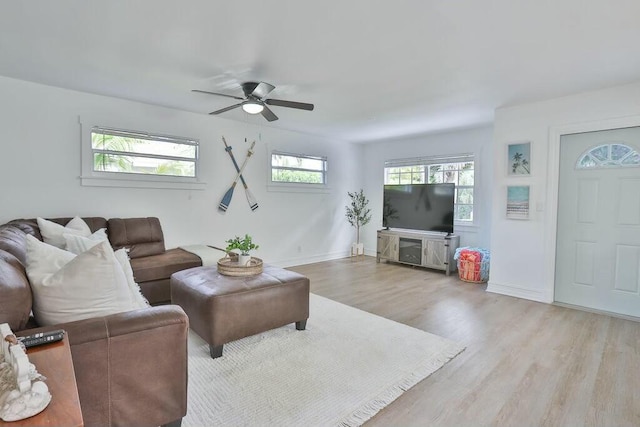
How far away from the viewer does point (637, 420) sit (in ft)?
6.00

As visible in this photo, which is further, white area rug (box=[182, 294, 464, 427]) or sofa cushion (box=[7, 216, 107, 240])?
sofa cushion (box=[7, 216, 107, 240])

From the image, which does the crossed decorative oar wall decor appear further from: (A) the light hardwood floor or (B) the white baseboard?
(B) the white baseboard

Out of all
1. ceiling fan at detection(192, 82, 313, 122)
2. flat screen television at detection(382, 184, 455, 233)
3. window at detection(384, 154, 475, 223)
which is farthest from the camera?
window at detection(384, 154, 475, 223)

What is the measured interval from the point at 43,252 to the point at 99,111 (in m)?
3.07

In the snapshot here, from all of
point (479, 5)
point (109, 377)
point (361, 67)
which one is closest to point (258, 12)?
point (361, 67)

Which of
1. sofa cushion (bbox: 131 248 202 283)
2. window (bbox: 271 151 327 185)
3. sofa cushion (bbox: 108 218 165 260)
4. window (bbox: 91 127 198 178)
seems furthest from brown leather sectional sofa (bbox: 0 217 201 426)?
window (bbox: 271 151 327 185)

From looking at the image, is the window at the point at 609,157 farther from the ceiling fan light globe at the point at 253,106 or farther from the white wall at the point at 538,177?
the ceiling fan light globe at the point at 253,106

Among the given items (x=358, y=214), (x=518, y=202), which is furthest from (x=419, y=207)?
(x=518, y=202)

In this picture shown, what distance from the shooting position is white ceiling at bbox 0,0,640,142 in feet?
6.90

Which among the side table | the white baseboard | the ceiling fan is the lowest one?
the white baseboard

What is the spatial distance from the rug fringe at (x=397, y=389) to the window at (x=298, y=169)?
3928 mm

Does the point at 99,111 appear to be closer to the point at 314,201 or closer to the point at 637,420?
the point at 314,201

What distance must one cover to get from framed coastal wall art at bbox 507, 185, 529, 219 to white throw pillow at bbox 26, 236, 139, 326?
4.24 meters

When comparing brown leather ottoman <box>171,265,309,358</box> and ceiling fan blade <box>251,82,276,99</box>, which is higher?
ceiling fan blade <box>251,82,276,99</box>
